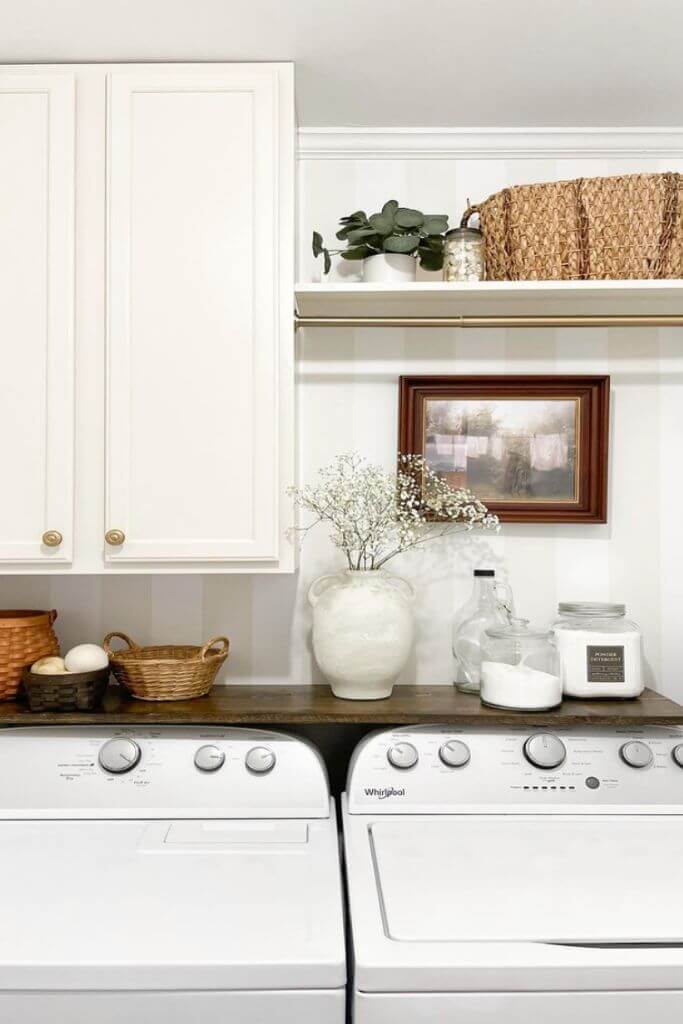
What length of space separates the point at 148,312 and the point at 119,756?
93cm

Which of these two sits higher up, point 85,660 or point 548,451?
point 548,451

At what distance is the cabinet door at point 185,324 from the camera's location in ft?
5.82

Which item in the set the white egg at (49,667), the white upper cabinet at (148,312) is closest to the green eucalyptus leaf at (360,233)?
the white upper cabinet at (148,312)

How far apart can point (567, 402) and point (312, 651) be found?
2.94 feet

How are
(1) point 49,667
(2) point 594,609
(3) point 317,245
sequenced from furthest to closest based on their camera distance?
(3) point 317,245
(2) point 594,609
(1) point 49,667

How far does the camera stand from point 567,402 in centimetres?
210

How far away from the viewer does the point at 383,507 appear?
1904 millimetres

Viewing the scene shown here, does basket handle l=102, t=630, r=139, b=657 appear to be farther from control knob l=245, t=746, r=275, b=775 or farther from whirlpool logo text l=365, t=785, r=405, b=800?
whirlpool logo text l=365, t=785, r=405, b=800

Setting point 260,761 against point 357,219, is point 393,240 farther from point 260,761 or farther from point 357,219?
point 260,761

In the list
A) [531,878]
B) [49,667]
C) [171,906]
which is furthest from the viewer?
[49,667]

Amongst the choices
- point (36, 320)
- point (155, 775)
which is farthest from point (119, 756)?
point (36, 320)

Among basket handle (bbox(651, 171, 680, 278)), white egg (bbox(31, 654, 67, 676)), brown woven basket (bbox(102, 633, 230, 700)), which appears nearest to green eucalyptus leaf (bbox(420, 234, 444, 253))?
basket handle (bbox(651, 171, 680, 278))

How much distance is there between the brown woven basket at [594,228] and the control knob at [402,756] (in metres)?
1.06

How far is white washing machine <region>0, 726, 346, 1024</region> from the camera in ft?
3.76
